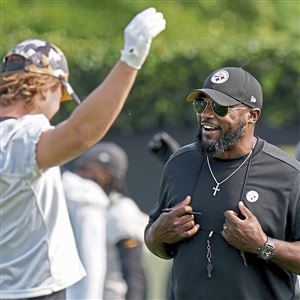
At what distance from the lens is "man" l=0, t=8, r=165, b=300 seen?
15.2 ft

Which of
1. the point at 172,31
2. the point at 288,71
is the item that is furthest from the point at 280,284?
the point at 172,31

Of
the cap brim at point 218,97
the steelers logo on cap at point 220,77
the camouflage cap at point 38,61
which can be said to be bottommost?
the cap brim at point 218,97

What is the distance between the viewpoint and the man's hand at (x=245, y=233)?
477cm

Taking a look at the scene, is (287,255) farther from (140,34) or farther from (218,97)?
(140,34)

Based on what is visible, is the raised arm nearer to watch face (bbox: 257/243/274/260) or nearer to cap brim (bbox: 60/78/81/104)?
cap brim (bbox: 60/78/81/104)

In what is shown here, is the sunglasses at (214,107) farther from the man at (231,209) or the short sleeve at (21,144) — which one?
the short sleeve at (21,144)

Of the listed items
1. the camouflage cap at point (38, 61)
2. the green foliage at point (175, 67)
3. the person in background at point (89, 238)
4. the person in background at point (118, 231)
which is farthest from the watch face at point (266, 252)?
the green foliage at point (175, 67)

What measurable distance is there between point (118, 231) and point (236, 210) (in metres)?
2.54

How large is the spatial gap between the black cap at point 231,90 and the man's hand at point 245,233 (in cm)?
51

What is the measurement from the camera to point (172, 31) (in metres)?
19.9

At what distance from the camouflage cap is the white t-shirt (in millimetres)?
266

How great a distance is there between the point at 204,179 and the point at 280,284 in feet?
1.85

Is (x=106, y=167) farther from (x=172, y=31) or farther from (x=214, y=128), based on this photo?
(x=172, y=31)

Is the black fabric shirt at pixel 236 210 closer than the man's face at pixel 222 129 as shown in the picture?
Yes
